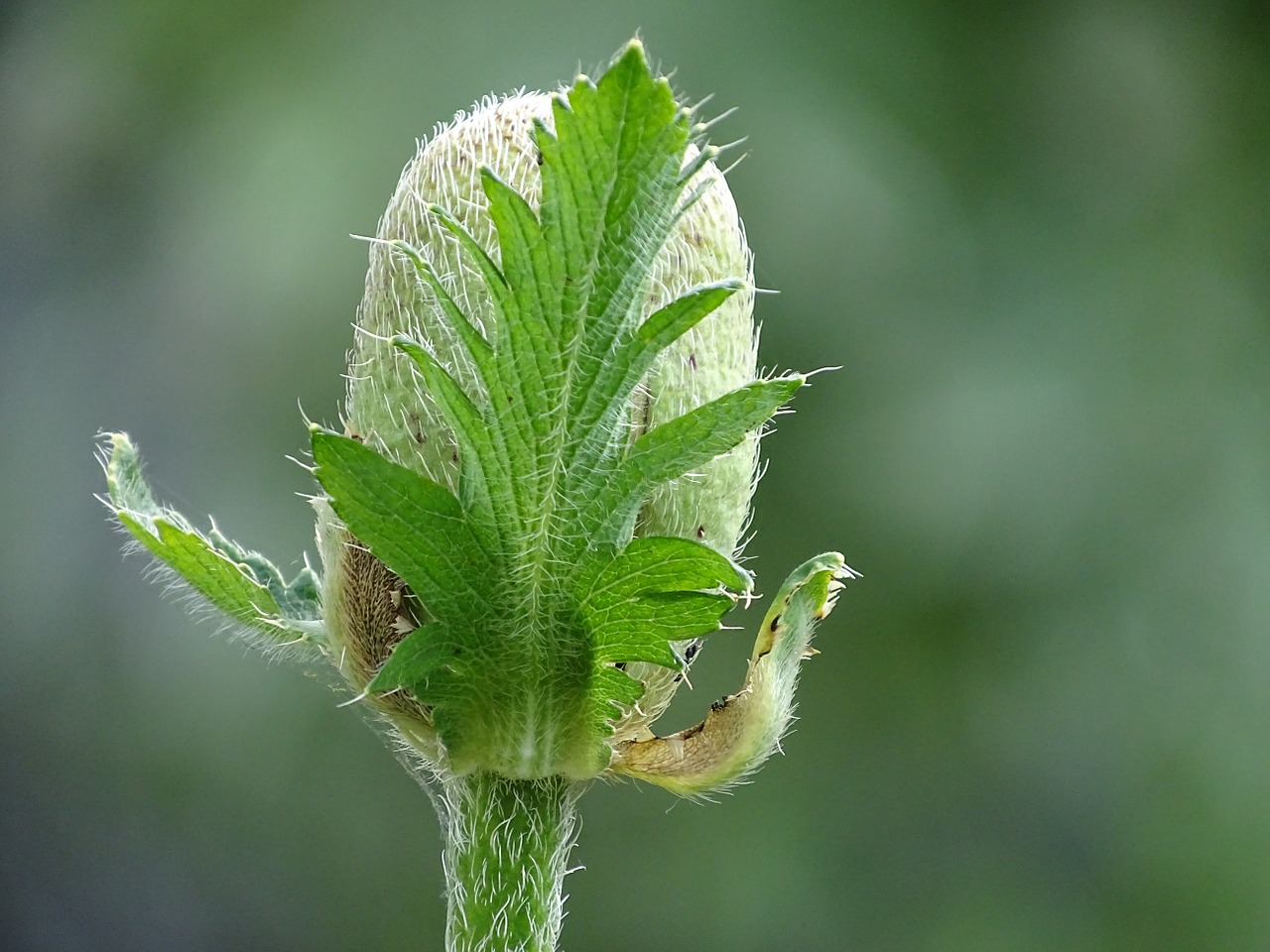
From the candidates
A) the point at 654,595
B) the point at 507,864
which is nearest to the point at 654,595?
the point at 654,595

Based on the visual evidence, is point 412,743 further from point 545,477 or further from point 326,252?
point 326,252

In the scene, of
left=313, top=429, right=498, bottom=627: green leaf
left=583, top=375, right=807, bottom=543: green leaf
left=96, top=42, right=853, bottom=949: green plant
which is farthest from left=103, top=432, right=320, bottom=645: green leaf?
left=583, top=375, right=807, bottom=543: green leaf

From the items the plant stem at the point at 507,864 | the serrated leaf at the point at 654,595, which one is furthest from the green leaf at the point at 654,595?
the plant stem at the point at 507,864

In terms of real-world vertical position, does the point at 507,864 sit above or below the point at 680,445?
below

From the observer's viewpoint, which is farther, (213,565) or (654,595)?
(213,565)

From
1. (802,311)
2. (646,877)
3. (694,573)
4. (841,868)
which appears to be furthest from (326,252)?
(694,573)

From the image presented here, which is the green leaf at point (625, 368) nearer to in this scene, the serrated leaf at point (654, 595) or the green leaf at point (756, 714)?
the serrated leaf at point (654, 595)

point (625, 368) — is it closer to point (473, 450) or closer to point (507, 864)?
point (473, 450)
